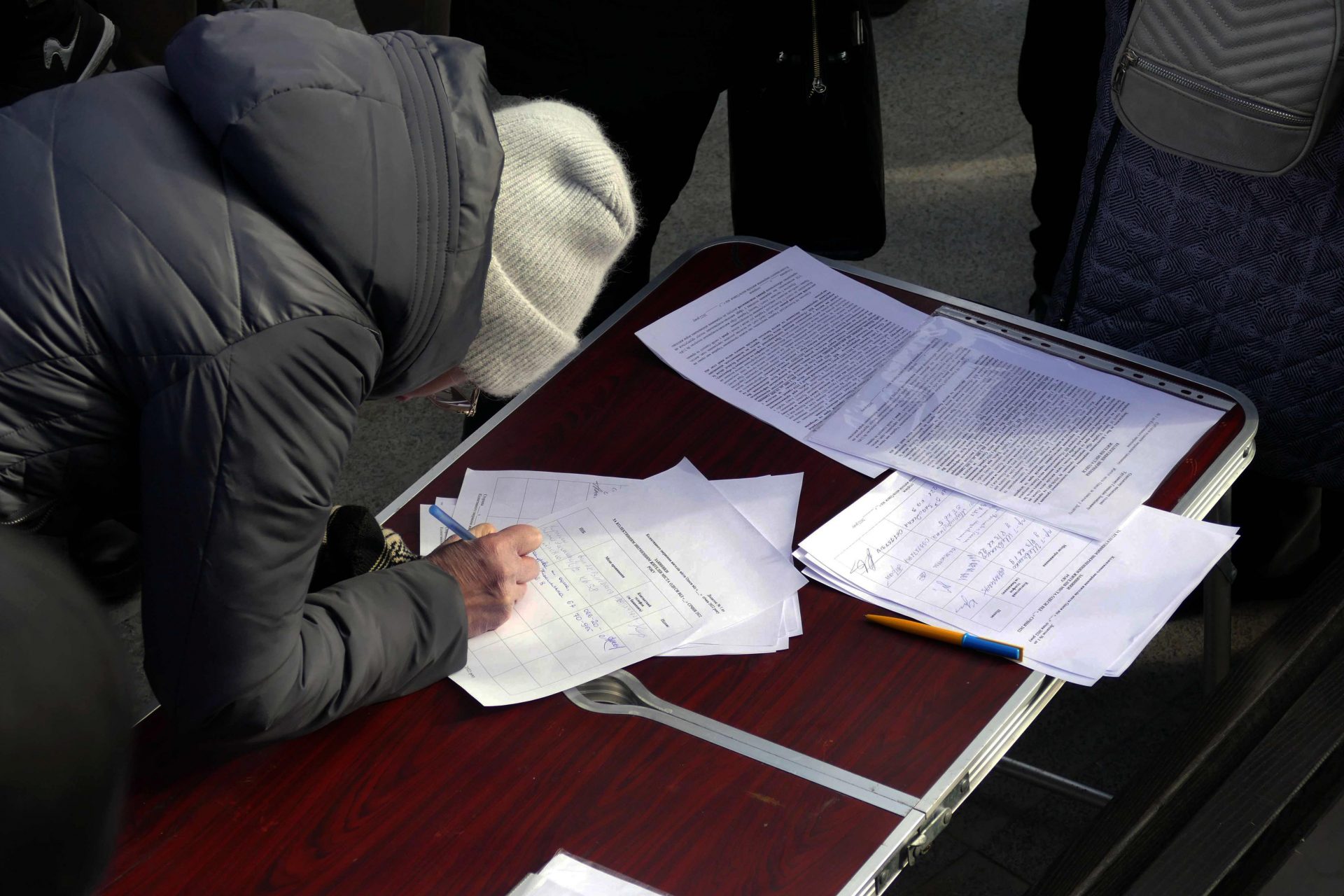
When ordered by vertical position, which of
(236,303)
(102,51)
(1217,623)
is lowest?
(1217,623)

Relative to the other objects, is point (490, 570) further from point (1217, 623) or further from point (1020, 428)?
point (1217, 623)

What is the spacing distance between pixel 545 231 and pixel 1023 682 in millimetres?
565

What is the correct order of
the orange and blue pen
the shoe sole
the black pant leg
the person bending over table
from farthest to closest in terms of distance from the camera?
the shoe sole, the black pant leg, the orange and blue pen, the person bending over table

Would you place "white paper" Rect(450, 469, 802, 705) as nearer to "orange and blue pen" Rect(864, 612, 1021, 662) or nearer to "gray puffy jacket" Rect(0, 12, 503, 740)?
"orange and blue pen" Rect(864, 612, 1021, 662)

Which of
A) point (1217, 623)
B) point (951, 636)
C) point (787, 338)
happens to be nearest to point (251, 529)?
point (951, 636)

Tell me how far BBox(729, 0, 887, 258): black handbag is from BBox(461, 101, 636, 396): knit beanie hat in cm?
80

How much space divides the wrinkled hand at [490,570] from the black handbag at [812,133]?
902 mm

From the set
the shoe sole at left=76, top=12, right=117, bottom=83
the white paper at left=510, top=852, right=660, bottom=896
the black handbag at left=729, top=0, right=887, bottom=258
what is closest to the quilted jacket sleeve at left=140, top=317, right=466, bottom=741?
the white paper at left=510, top=852, right=660, bottom=896

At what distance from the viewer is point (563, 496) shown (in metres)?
1.28

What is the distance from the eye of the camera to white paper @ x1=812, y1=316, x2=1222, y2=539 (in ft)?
3.99

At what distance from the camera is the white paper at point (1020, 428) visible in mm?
1215

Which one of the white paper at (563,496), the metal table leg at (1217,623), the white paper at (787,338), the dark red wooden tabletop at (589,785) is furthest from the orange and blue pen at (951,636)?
the metal table leg at (1217,623)

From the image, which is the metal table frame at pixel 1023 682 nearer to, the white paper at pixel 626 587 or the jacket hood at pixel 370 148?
the white paper at pixel 626 587

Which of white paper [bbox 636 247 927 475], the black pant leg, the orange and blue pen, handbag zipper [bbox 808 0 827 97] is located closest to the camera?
the orange and blue pen
